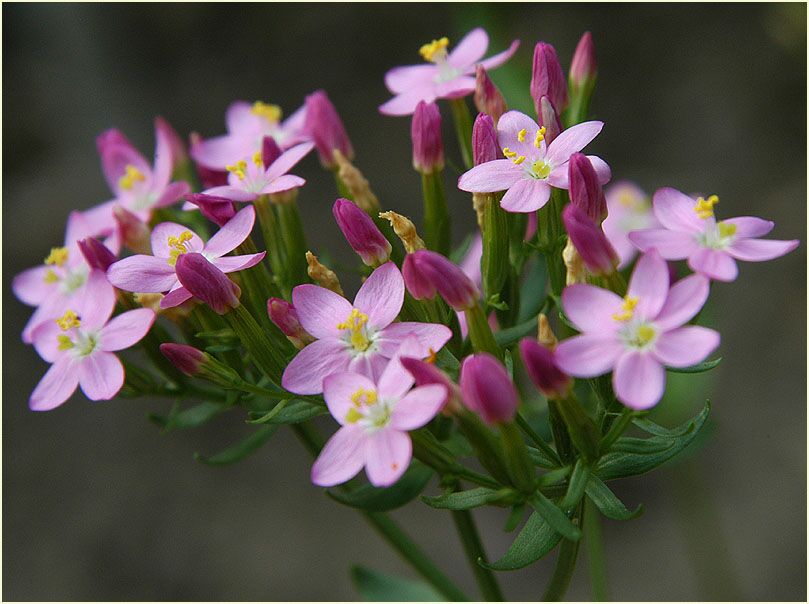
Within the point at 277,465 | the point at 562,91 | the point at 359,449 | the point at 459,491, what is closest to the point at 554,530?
the point at 459,491

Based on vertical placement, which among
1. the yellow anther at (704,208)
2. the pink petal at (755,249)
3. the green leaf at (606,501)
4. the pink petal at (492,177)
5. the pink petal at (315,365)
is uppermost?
the pink petal at (492,177)

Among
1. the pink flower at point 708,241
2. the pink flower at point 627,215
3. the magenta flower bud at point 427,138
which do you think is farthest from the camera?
the pink flower at point 627,215

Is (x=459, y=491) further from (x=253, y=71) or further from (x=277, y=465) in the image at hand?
(x=253, y=71)

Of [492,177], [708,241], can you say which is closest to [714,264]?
[708,241]

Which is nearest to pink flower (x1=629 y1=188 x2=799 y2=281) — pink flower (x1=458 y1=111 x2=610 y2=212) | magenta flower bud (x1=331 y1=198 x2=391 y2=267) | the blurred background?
pink flower (x1=458 y1=111 x2=610 y2=212)

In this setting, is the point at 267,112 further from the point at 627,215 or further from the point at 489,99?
the point at 627,215

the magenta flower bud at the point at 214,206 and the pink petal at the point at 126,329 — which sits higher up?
the magenta flower bud at the point at 214,206

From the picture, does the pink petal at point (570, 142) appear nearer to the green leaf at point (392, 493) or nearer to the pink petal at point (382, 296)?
the pink petal at point (382, 296)

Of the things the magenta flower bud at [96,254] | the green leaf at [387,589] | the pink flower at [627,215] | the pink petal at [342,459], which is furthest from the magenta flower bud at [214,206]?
the pink flower at [627,215]
